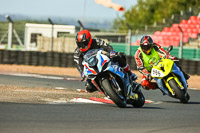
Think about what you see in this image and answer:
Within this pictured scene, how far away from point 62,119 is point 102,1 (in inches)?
1194

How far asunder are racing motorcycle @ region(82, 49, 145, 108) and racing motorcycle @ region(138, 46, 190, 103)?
1.60 m

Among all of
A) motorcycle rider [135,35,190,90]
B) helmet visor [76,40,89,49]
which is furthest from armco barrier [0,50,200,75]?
helmet visor [76,40,89,49]

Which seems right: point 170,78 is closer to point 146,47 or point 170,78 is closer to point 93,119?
point 146,47

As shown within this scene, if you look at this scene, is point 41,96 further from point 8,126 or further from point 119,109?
point 8,126

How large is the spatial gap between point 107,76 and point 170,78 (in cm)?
223

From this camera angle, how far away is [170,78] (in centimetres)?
976

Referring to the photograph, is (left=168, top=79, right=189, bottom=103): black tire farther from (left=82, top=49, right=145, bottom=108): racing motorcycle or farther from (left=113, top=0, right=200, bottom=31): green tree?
(left=113, top=0, right=200, bottom=31): green tree

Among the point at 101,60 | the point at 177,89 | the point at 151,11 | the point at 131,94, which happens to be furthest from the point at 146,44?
the point at 151,11

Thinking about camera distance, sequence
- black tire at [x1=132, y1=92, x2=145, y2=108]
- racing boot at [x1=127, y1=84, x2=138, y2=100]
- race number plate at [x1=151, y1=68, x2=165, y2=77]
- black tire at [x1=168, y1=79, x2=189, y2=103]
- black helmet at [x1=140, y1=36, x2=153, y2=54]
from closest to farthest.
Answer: racing boot at [x1=127, y1=84, x2=138, y2=100]
black tire at [x1=132, y1=92, x2=145, y2=108]
black tire at [x1=168, y1=79, x2=189, y2=103]
race number plate at [x1=151, y1=68, x2=165, y2=77]
black helmet at [x1=140, y1=36, x2=153, y2=54]

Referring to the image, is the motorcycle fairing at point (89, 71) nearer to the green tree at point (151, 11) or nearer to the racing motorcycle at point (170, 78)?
the racing motorcycle at point (170, 78)

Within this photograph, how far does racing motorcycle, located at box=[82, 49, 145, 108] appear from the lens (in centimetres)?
788

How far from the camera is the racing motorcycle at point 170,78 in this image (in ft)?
31.8

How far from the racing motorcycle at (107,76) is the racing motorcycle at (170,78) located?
1.60 meters

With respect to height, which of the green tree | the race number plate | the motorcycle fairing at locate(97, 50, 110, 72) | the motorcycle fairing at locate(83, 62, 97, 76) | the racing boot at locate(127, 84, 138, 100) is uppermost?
the green tree
